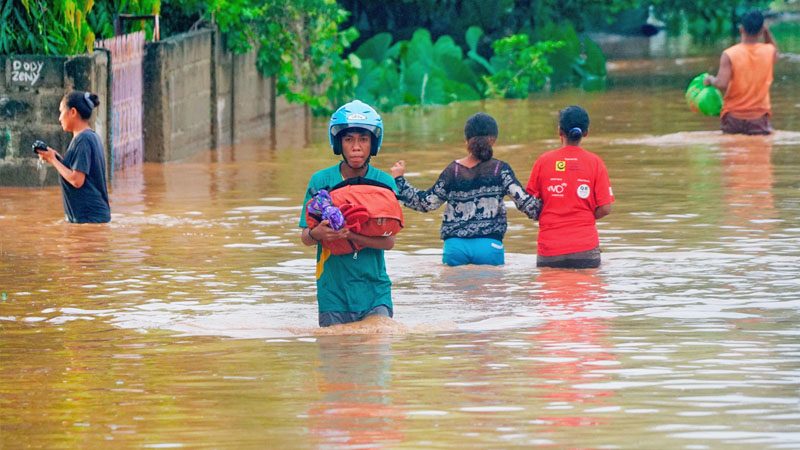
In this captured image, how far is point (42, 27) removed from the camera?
19484mm

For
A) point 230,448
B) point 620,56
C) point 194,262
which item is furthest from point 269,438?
point 620,56

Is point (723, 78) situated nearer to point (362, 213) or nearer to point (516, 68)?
point (516, 68)

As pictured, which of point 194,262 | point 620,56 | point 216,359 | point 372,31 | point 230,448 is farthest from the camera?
point 620,56

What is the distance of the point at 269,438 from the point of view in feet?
25.2

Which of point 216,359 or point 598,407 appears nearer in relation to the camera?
point 598,407

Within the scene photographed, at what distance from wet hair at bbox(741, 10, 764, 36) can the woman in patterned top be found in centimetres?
1028

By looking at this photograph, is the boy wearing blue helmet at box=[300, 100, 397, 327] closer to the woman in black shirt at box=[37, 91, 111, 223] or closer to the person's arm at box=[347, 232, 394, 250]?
the person's arm at box=[347, 232, 394, 250]

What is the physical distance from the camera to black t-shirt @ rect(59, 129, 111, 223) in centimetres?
1538

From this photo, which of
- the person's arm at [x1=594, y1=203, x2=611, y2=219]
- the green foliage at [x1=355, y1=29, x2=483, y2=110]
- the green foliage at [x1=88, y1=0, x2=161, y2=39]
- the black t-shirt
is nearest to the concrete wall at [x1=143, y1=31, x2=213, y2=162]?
the green foliage at [x1=88, y1=0, x2=161, y2=39]

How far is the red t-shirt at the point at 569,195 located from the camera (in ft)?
41.7

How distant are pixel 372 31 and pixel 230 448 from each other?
30.6 metres

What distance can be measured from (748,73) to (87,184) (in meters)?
9.96

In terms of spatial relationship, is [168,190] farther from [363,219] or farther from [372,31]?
[372,31]

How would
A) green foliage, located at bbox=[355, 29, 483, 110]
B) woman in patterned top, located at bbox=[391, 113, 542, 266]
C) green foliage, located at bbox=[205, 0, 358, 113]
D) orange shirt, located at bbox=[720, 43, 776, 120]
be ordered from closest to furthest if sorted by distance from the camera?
1. woman in patterned top, located at bbox=[391, 113, 542, 266]
2. orange shirt, located at bbox=[720, 43, 776, 120]
3. green foliage, located at bbox=[205, 0, 358, 113]
4. green foliage, located at bbox=[355, 29, 483, 110]
